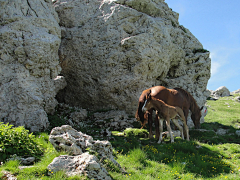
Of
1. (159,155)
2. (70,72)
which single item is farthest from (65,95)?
(159,155)

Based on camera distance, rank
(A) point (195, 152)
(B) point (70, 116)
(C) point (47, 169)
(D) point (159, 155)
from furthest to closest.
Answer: (B) point (70, 116)
(A) point (195, 152)
(D) point (159, 155)
(C) point (47, 169)

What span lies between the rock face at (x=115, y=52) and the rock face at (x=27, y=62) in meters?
3.16

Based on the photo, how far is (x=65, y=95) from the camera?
17.5 metres

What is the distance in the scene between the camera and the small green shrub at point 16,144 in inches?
229

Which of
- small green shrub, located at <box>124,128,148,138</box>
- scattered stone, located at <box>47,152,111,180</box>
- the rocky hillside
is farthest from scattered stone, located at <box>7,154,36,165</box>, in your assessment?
small green shrub, located at <box>124,128,148,138</box>

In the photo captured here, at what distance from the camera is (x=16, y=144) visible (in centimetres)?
613

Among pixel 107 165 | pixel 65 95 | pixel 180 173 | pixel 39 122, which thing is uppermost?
pixel 65 95

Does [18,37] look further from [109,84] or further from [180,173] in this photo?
[180,173]

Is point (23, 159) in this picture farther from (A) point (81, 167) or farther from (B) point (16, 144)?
(A) point (81, 167)

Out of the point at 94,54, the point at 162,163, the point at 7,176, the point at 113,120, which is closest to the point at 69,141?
the point at 7,176

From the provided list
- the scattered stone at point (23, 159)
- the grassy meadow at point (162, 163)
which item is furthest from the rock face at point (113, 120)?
the scattered stone at point (23, 159)

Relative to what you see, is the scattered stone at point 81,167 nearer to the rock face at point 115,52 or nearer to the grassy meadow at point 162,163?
the grassy meadow at point 162,163

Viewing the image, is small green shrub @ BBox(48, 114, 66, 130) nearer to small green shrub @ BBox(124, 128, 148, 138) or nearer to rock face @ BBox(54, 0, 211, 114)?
small green shrub @ BBox(124, 128, 148, 138)

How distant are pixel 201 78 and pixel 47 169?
681 inches
